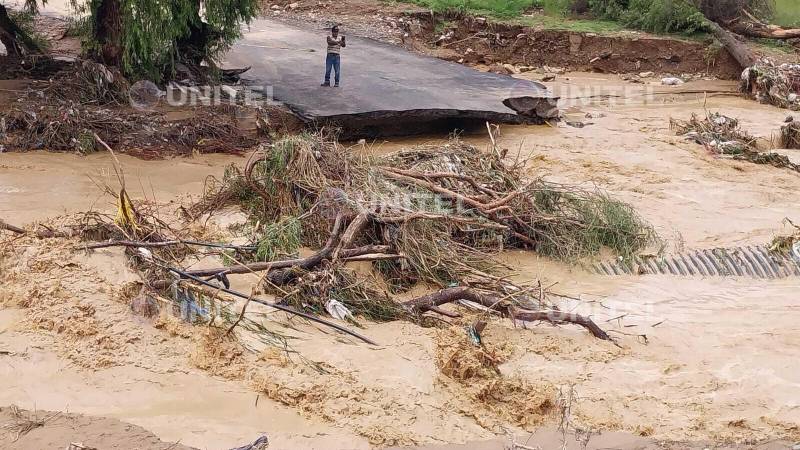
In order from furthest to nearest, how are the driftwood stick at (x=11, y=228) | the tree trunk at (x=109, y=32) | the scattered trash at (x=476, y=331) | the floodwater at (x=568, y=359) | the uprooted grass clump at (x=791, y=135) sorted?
the uprooted grass clump at (x=791, y=135)
the tree trunk at (x=109, y=32)
the driftwood stick at (x=11, y=228)
the scattered trash at (x=476, y=331)
the floodwater at (x=568, y=359)

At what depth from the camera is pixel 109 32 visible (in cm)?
1112

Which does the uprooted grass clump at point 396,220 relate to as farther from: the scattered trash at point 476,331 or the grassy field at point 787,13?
the grassy field at point 787,13

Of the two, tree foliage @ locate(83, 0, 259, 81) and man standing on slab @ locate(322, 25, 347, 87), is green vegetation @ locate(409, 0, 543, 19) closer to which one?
man standing on slab @ locate(322, 25, 347, 87)

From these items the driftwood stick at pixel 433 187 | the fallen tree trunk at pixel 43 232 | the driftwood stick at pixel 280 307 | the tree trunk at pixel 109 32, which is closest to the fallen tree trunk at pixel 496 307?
the driftwood stick at pixel 280 307

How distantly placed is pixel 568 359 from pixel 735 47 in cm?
1229

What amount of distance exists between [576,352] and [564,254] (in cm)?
177

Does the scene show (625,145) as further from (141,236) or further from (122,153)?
(141,236)

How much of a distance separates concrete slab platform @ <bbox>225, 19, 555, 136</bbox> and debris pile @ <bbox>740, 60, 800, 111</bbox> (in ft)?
14.5

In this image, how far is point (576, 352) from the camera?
6090 millimetres

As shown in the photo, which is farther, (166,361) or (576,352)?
(576,352)

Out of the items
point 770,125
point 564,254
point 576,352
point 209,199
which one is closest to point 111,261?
point 209,199

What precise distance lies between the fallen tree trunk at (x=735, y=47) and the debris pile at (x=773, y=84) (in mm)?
443

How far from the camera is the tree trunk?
433 inches

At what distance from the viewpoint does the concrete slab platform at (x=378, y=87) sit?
448 inches
